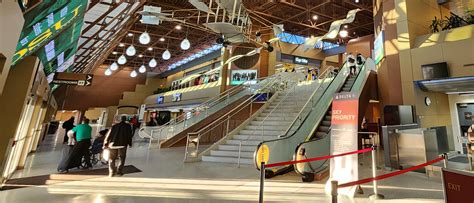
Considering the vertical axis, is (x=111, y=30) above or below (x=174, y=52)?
below

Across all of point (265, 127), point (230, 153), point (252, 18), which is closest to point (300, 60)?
point (252, 18)

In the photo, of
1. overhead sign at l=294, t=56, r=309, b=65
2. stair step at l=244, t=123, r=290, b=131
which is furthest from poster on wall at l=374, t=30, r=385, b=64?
overhead sign at l=294, t=56, r=309, b=65

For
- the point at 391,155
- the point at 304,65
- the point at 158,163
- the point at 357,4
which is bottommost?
the point at 158,163

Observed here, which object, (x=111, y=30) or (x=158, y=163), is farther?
(x=111, y=30)

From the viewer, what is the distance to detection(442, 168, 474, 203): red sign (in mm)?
1629

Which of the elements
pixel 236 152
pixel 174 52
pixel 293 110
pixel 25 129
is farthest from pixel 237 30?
pixel 174 52

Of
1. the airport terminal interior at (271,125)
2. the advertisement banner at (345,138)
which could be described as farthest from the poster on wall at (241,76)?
the advertisement banner at (345,138)

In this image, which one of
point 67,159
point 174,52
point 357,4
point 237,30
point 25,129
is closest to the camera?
point 67,159

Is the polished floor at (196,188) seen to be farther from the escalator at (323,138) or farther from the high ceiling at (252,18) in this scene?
the high ceiling at (252,18)

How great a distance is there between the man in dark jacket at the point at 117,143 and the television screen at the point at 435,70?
8.94 metres

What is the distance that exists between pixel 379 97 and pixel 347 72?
1595 mm

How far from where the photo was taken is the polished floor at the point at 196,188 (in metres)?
3.62

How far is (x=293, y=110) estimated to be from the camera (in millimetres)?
8969

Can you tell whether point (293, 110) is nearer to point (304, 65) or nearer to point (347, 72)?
point (347, 72)
